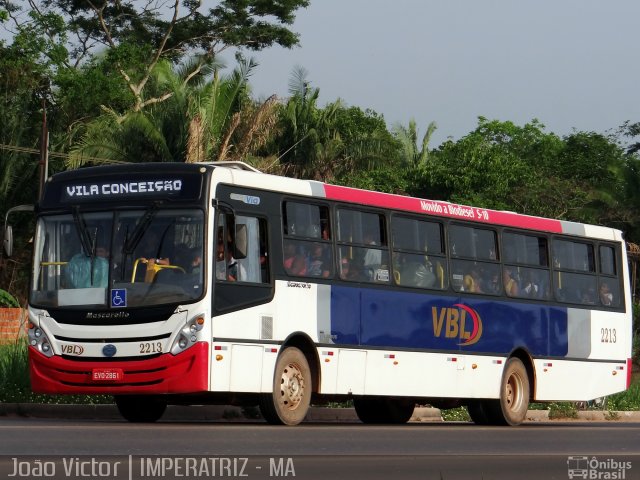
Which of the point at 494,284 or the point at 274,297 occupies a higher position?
the point at 494,284

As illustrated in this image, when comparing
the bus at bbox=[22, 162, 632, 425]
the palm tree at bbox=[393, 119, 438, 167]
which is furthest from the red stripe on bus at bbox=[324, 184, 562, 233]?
the palm tree at bbox=[393, 119, 438, 167]

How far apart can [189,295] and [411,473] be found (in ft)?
21.9

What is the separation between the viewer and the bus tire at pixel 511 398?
2148cm

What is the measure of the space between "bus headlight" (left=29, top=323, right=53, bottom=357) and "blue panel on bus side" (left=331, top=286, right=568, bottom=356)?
11.6 ft

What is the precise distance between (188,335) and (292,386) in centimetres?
182

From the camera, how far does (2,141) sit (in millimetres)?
44438

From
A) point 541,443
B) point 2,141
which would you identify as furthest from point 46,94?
point 541,443

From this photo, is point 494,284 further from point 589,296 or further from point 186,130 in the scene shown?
point 186,130

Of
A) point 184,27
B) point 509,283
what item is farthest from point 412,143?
point 509,283

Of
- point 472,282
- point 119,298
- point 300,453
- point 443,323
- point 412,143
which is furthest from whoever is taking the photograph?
point 412,143

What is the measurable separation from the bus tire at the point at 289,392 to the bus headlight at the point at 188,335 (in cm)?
135

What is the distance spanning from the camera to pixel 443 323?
20391mm

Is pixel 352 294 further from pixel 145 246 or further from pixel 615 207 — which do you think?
pixel 615 207

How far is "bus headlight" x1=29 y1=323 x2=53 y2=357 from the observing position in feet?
55.1
